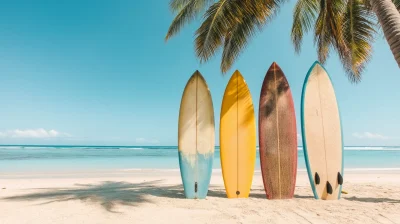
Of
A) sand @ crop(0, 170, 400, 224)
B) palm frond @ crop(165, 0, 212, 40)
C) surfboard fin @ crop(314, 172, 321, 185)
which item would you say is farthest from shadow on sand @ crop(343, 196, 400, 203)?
palm frond @ crop(165, 0, 212, 40)

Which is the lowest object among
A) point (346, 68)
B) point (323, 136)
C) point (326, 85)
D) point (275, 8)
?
point (323, 136)

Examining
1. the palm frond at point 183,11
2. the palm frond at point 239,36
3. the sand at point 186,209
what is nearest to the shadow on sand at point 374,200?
the sand at point 186,209

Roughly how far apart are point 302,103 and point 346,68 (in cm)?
153

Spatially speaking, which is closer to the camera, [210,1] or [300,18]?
[210,1]

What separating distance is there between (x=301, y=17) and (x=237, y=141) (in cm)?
312

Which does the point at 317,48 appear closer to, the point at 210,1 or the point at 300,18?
the point at 300,18

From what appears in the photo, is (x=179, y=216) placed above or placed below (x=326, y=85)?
below

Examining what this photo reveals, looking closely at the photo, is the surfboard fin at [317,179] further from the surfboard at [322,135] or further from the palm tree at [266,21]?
the palm tree at [266,21]

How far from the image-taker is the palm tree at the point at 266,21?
13.9ft

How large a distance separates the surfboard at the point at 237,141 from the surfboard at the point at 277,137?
0.19 metres

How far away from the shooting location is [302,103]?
4.16m

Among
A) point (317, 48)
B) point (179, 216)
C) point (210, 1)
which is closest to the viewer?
point (179, 216)

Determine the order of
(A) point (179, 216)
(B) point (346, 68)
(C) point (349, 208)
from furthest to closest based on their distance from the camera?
1. (B) point (346, 68)
2. (C) point (349, 208)
3. (A) point (179, 216)

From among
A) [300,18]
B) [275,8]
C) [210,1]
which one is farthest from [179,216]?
[300,18]
